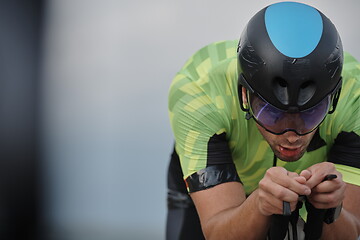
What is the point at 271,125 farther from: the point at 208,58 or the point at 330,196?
the point at 208,58

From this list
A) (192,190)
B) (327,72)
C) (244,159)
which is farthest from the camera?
(244,159)

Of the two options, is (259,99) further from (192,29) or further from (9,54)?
(9,54)

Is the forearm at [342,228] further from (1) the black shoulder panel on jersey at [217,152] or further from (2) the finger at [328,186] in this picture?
(1) the black shoulder panel on jersey at [217,152]

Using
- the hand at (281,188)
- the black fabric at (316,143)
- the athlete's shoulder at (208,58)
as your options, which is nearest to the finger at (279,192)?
the hand at (281,188)

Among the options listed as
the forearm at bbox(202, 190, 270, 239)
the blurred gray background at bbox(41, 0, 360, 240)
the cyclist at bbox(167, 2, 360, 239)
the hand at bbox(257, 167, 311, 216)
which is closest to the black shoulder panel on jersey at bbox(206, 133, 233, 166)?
the cyclist at bbox(167, 2, 360, 239)

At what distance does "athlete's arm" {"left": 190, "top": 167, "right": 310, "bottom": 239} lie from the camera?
1428 millimetres

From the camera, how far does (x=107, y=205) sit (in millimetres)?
3381

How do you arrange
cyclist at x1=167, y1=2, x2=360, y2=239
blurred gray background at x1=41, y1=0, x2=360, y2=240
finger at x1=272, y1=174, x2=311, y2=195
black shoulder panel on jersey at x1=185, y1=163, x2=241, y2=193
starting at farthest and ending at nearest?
blurred gray background at x1=41, y1=0, x2=360, y2=240
black shoulder panel on jersey at x1=185, y1=163, x2=241, y2=193
cyclist at x1=167, y1=2, x2=360, y2=239
finger at x1=272, y1=174, x2=311, y2=195

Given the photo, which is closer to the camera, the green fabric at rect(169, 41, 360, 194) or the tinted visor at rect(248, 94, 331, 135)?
the tinted visor at rect(248, 94, 331, 135)

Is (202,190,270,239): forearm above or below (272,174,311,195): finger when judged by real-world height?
below

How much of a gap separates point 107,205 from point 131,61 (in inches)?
29.6

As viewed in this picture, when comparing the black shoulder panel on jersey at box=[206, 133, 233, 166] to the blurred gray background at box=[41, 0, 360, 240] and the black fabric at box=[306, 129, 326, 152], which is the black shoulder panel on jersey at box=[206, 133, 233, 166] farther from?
the blurred gray background at box=[41, 0, 360, 240]

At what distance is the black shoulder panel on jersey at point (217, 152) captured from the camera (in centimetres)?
184

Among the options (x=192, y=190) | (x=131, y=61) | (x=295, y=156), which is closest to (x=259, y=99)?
(x=295, y=156)
